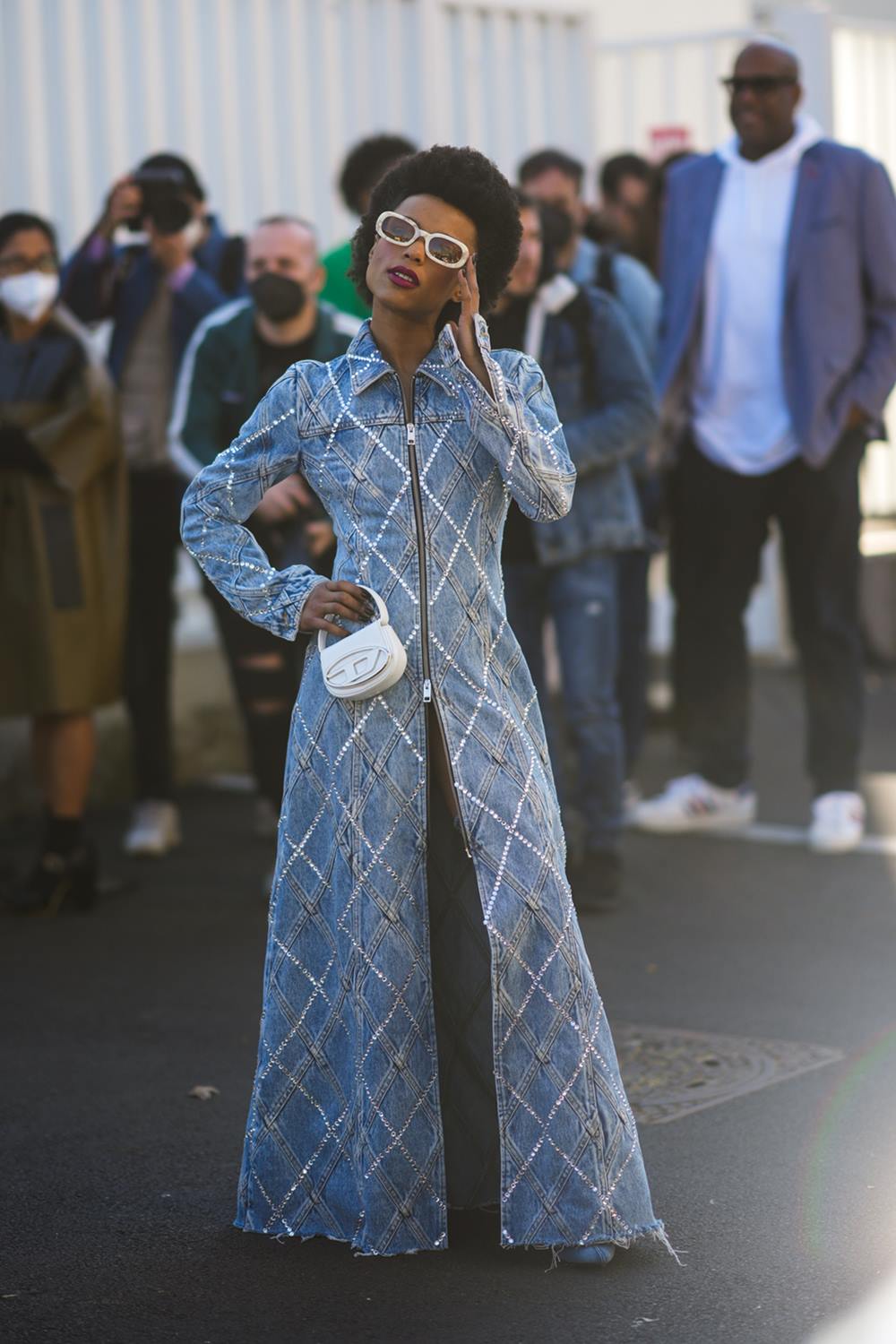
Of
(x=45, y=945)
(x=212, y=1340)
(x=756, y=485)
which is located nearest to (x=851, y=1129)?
(x=212, y=1340)

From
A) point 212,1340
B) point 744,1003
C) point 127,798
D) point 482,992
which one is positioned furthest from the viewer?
point 127,798

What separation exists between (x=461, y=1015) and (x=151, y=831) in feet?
14.0

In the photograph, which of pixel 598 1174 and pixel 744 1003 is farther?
pixel 744 1003

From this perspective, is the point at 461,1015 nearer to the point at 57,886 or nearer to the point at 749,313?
the point at 57,886

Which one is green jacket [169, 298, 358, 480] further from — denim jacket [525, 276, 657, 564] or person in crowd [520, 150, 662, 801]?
person in crowd [520, 150, 662, 801]

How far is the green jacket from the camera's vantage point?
7.30m

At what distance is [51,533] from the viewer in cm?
736

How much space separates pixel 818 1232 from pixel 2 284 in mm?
4336

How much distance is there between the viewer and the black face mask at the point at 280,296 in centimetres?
714

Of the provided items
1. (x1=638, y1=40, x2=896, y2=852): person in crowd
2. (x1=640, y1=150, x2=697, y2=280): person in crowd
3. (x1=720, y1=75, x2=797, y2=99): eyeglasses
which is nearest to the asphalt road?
(x1=638, y1=40, x2=896, y2=852): person in crowd

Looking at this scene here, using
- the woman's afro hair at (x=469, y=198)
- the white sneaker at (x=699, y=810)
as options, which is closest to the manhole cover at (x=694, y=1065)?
the woman's afro hair at (x=469, y=198)

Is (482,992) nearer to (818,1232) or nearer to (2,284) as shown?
(818,1232)

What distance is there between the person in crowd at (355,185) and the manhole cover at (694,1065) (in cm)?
304

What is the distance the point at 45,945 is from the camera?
6.94 m
